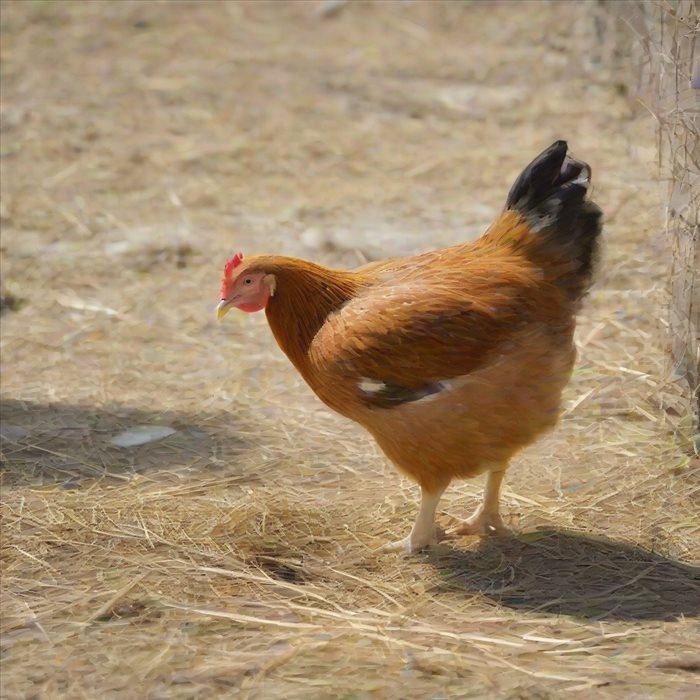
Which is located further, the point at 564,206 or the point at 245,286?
the point at 245,286

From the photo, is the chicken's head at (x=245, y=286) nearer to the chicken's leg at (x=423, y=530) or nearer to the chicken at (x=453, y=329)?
the chicken at (x=453, y=329)

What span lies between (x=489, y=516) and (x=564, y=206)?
131 centimetres

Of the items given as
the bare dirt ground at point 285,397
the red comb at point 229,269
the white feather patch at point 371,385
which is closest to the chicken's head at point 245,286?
the red comb at point 229,269

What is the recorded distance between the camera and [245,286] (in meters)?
4.71

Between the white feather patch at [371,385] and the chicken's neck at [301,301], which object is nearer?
the white feather patch at [371,385]

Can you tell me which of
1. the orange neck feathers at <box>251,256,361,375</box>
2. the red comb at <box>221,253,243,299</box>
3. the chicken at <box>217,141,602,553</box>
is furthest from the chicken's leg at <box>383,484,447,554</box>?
the red comb at <box>221,253,243,299</box>

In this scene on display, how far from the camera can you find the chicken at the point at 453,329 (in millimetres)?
4410

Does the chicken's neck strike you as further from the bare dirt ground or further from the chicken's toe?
the chicken's toe

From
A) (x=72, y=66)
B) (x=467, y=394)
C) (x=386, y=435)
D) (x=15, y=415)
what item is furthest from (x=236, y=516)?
(x=72, y=66)

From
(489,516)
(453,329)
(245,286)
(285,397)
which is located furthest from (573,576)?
(285,397)

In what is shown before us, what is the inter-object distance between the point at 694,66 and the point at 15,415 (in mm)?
3638

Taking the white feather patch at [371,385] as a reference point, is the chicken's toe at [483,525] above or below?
below

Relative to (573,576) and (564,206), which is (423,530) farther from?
(564,206)

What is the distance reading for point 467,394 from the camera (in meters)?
4.39
